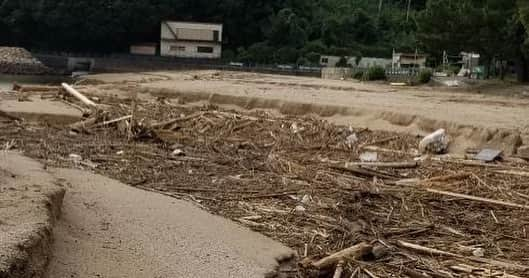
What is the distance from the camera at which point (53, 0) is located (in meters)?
75.2

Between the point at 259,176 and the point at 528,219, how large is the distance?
5.32 m

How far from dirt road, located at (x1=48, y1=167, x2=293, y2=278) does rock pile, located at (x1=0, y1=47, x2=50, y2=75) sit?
57.7 metres

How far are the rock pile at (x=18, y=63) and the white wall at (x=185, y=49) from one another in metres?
13.2

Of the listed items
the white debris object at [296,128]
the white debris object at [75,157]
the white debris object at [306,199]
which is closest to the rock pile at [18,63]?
the white debris object at [296,128]

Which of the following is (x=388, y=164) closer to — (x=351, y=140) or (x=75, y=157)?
(x=351, y=140)

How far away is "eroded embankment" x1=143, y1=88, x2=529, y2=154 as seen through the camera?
57.0ft

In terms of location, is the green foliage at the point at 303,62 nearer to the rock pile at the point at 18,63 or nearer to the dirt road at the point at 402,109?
the rock pile at the point at 18,63

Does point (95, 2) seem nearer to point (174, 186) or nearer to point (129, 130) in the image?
point (129, 130)

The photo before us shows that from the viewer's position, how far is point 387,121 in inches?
826

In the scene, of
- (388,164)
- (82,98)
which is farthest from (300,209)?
(82,98)

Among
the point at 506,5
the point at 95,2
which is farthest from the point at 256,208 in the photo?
→ the point at 95,2

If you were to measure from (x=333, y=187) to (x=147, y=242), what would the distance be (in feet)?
17.0

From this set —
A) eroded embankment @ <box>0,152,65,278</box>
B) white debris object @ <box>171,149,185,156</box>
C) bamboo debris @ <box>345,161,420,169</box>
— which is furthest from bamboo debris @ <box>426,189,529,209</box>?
eroded embankment @ <box>0,152,65,278</box>

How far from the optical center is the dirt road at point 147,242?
7.66m
